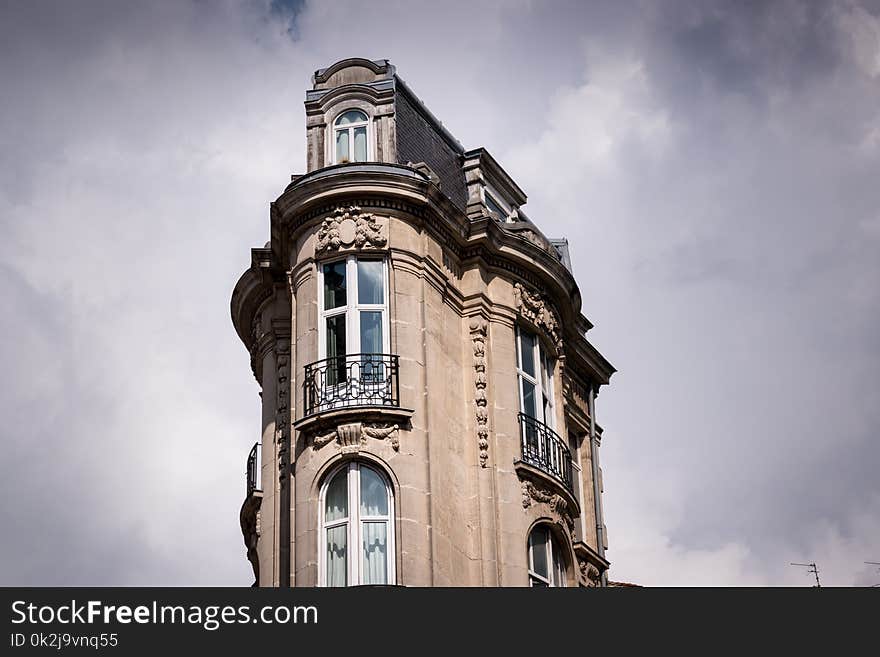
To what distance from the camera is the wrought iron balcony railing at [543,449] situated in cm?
3262

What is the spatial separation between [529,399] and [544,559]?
10.5 feet

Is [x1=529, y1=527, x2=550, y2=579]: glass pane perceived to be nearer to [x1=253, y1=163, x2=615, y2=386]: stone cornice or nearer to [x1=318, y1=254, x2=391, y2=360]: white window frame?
[x1=318, y1=254, x2=391, y2=360]: white window frame

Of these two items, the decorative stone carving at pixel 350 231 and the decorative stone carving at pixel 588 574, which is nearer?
the decorative stone carving at pixel 350 231

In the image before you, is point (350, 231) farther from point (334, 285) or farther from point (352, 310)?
point (352, 310)

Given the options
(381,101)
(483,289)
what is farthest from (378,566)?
(381,101)

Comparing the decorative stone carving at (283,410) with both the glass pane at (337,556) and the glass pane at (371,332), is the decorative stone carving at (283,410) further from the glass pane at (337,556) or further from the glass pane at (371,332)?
the glass pane at (337,556)

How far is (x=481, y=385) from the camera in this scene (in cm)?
3241

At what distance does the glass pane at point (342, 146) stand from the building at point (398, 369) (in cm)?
3

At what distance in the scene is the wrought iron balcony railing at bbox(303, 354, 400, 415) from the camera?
99.6 ft

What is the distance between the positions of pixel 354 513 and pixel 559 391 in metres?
7.04

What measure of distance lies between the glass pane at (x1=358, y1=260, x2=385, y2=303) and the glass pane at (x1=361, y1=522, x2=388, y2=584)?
4339 mm

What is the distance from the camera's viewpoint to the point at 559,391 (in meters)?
35.0

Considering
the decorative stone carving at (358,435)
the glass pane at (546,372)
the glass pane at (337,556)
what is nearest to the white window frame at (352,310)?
the decorative stone carving at (358,435)

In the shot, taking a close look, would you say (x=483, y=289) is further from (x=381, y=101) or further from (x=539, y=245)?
(x=381, y=101)
